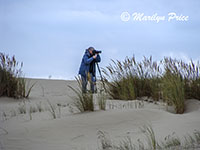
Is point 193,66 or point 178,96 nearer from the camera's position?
point 178,96

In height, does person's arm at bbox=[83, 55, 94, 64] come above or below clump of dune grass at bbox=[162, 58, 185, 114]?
above

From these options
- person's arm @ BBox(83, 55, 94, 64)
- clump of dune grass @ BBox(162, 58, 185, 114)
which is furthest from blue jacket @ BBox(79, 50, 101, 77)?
clump of dune grass @ BBox(162, 58, 185, 114)

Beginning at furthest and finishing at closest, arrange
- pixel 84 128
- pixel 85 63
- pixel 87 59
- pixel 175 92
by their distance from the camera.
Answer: pixel 85 63 → pixel 87 59 → pixel 175 92 → pixel 84 128

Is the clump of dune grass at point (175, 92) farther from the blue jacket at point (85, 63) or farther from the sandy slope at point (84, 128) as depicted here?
the blue jacket at point (85, 63)

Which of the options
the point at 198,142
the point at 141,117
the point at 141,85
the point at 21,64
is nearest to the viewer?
the point at 198,142

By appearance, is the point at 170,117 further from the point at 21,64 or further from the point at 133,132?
the point at 21,64

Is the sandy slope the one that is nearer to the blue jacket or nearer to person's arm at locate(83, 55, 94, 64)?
person's arm at locate(83, 55, 94, 64)

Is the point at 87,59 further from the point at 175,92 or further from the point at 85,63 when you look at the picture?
the point at 175,92

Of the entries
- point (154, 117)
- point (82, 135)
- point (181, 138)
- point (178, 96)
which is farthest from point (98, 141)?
point (178, 96)

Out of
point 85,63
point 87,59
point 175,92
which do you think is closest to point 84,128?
point 175,92

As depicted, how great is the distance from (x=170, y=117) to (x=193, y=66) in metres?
2.37

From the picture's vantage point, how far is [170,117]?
184 inches

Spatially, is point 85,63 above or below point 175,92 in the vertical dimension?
above

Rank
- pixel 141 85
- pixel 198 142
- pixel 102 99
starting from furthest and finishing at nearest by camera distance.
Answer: pixel 141 85 < pixel 102 99 < pixel 198 142
